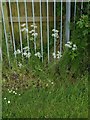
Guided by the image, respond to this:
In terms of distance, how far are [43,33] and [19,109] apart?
3.79 ft

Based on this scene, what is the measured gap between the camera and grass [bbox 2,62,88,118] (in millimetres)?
2896

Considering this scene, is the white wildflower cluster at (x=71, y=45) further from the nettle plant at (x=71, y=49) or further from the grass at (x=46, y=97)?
the grass at (x=46, y=97)

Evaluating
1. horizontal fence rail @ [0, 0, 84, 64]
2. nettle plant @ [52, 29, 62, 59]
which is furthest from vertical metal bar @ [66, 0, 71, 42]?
nettle plant @ [52, 29, 62, 59]

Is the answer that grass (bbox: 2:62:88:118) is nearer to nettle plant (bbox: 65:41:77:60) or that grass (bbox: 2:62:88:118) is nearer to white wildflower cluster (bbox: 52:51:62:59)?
white wildflower cluster (bbox: 52:51:62:59)

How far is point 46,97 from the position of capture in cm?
305

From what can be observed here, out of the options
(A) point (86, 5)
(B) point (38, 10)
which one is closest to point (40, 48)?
(B) point (38, 10)

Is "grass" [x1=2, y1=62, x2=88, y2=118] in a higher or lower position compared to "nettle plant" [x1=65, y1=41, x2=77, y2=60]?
lower

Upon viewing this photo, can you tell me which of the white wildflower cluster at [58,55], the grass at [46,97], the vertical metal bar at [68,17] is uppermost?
the vertical metal bar at [68,17]

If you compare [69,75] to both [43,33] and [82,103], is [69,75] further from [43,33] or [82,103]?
[43,33]

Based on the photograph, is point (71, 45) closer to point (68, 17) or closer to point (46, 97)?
point (68, 17)

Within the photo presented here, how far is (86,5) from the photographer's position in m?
3.09

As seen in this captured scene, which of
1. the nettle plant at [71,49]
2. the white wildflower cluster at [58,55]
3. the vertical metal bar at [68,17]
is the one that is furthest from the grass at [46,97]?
the vertical metal bar at [68,17]

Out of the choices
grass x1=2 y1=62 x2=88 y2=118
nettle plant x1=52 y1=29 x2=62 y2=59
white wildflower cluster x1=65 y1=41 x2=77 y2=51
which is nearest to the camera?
grass x1=2 y1=62 x2=88 y2=118

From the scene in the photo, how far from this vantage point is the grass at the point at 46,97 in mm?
2896
